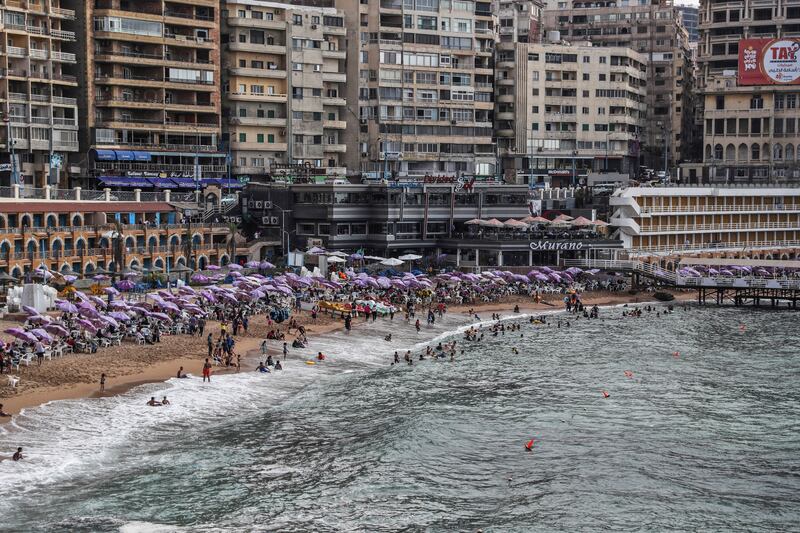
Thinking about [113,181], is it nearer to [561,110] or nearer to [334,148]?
[334,148]

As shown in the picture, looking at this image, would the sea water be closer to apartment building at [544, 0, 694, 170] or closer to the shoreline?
the shoreline

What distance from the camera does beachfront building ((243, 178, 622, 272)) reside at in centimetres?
12450

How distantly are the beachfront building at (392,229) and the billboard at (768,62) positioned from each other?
4465 centimetres

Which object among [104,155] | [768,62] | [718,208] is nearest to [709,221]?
[718,208]

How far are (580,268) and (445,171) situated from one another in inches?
1459

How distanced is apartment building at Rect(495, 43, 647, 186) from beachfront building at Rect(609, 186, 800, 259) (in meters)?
24.0

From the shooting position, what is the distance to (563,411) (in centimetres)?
6806

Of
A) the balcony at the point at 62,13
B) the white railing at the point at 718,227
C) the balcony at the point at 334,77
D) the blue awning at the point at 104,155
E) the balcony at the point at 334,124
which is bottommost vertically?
the white railing at the point at 718,227

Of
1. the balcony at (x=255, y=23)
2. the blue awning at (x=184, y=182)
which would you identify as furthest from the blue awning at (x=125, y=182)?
the balcony at (x=255, y=23)

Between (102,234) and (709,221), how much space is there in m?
78.3

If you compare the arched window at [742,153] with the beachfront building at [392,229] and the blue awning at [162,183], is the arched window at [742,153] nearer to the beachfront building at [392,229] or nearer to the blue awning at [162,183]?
the beachfront building at [392,229]

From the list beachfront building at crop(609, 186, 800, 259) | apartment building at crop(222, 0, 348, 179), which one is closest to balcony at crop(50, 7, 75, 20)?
apartment building at crop(222, 0, 348, 179)

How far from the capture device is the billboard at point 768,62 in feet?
508

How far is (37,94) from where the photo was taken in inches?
4877
